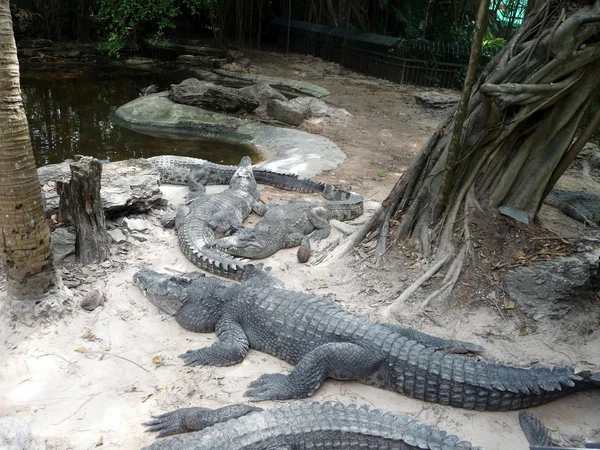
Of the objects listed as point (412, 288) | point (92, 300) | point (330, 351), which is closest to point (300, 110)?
point (412, 288)

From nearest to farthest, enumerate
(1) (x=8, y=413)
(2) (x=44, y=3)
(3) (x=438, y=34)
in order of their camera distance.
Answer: (1) (x=8, y=413), (3) (x=438, y=34), (2) (x=44, y=3)

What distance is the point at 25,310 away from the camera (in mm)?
3963

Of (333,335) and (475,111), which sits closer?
(333,335)

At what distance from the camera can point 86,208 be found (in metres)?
4.70

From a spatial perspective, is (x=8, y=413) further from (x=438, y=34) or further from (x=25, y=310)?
(x=438, y=34)

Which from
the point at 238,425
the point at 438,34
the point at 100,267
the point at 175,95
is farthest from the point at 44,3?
the point at 238,425

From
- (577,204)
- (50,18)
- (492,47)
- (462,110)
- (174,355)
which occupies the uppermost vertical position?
(492,47)

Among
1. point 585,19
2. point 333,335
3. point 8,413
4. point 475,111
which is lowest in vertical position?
point 8,413

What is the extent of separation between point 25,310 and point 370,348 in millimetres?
2754

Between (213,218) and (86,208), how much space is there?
1585 millimetres

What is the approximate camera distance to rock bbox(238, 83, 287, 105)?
453 inches

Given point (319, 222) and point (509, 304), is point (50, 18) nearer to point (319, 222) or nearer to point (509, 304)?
point (319, 222)

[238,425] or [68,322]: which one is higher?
[238,425]

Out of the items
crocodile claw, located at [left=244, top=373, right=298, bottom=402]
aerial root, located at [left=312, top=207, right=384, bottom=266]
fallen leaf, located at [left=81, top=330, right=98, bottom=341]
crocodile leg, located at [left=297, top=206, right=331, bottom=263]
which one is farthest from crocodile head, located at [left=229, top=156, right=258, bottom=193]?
crocodile claw, located at [left=244, top=373, right=298, bottom=402]
